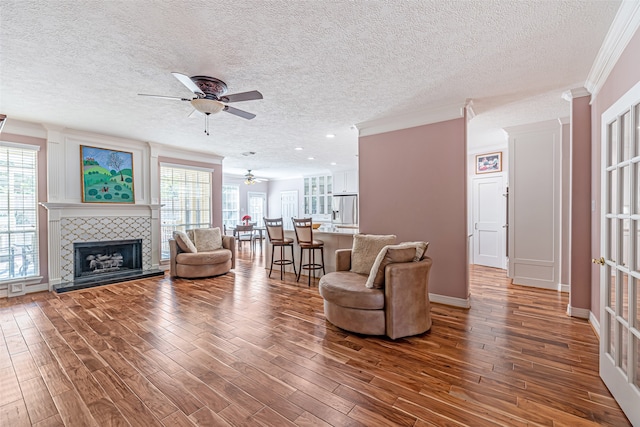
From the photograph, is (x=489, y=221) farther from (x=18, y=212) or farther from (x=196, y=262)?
(x=18, y=212)

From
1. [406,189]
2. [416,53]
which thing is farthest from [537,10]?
[406,189]

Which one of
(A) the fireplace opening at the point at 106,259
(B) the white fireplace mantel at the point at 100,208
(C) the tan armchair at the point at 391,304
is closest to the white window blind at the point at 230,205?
(B) the white fireplace mantel at the point at 100,208

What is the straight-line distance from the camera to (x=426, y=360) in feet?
7.73

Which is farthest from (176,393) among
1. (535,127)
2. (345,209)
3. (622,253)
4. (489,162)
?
(345,209)

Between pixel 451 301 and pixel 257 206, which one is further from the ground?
pixel 257 206

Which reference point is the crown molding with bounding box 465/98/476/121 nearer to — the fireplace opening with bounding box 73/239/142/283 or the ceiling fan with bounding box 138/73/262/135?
the ceiling fan with bounding box 138/73/262/135

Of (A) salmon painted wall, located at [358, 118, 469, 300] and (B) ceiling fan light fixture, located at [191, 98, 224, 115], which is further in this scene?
(A) salmon painted wall, located at [358, 118, 469, 300]

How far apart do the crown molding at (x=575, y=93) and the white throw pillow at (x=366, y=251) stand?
2.61m

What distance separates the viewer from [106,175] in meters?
5.19

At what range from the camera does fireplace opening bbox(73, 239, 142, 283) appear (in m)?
4.91

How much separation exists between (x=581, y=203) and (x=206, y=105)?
173 inches

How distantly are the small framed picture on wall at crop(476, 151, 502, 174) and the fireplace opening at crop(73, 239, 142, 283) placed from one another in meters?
7.41

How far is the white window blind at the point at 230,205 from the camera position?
10.4 meters

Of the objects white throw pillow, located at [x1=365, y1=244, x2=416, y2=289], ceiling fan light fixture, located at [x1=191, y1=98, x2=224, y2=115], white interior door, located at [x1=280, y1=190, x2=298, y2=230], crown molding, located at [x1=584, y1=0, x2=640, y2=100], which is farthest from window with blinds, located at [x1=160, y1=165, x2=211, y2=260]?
crown molding, located at [x1=584, y1=0, x2=640, y2=100]
